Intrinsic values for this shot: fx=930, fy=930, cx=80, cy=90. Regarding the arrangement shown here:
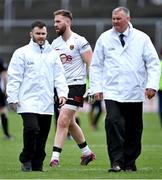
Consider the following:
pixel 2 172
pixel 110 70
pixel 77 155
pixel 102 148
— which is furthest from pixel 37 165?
pixel 102 148

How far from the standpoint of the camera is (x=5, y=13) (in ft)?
139

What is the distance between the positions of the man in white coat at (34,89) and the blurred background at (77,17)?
26148 millimetres

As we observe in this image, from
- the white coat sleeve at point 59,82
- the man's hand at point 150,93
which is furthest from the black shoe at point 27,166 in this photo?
the man's hand at point 150,93

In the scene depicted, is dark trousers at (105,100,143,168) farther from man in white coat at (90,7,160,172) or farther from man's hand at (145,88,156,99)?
man's hand at (145,88,156,99)

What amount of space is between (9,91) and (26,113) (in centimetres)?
40

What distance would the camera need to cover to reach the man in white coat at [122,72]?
12812 millimetres

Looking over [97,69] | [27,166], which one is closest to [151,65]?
[97,69]

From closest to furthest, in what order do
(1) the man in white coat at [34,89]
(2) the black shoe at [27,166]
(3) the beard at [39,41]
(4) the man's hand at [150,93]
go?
(4) the man's hand at [150,93]
(1) the man in white coat at [34,89]
(2) the black shoe at [27,166]
(3) the beard at [39,41]

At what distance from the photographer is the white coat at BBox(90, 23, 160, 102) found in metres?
12.9

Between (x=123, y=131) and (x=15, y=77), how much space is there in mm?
1664

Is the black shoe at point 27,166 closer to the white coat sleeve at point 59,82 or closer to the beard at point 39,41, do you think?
the white coat sleeve at point 59,82

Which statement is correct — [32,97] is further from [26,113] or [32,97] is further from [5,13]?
[5,13]

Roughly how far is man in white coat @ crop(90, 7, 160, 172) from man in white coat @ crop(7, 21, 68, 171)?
1.91ft

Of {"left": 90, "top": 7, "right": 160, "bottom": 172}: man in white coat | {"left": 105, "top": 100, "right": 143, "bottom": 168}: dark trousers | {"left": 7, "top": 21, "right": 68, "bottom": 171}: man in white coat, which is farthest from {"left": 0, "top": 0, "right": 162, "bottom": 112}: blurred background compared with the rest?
{"left": 7, "top": 21, "right": 68, "bottom": 171}: man in white coat
